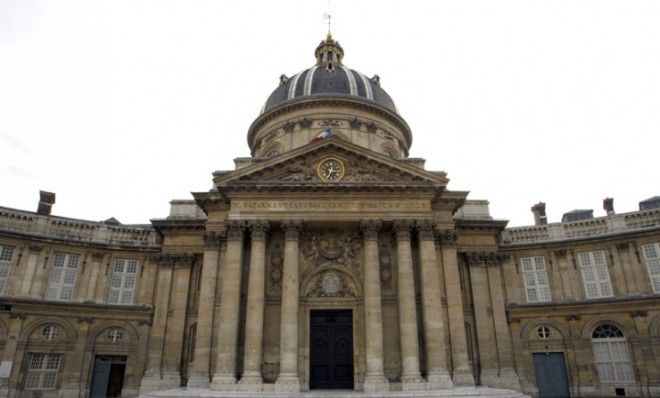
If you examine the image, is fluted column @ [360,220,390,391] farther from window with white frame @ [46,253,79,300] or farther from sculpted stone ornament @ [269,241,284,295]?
window with white frame @ [46,253,79,300]

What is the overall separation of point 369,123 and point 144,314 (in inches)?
787

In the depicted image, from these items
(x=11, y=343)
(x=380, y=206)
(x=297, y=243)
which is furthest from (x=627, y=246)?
(x=11, y=343)

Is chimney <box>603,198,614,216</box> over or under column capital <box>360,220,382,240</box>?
over

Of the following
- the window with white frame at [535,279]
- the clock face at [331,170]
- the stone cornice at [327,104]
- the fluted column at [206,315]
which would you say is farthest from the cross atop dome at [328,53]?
the window with white frame at [535,279]

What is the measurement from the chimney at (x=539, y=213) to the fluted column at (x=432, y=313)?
13.8 metres

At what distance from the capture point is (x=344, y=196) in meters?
22.0

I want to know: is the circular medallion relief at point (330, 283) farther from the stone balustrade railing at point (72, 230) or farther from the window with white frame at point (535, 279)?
the window with white frame at point (535, 279)

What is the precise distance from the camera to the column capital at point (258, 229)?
2136cm

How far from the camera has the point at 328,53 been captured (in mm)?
37312

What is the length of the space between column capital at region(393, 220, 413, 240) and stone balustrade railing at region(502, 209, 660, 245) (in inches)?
352

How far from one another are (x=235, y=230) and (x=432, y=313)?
34.0 ft

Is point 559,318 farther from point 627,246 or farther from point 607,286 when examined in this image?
point 627,246

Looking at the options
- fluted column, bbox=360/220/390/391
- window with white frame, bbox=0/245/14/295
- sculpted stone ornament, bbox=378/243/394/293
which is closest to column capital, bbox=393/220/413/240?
fluted column, bbox=360/220/390/391

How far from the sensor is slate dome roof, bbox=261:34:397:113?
110 ft
